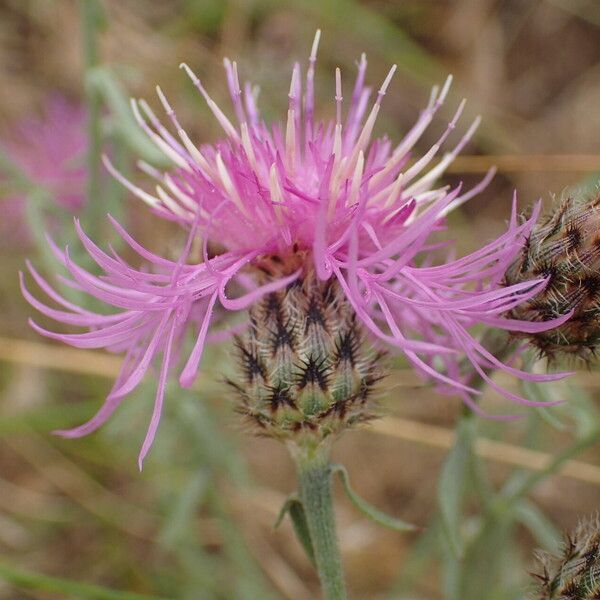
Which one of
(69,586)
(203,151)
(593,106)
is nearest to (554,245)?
(203,151)

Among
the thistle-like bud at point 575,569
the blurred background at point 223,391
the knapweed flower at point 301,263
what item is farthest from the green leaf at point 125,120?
the thistle-like bud at point 575,569

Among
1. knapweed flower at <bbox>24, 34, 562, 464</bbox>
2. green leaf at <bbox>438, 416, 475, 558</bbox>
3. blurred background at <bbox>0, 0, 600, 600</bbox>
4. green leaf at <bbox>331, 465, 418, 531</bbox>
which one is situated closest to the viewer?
knapweed flower at <bbox>24, 34, 562, 464</bbox>

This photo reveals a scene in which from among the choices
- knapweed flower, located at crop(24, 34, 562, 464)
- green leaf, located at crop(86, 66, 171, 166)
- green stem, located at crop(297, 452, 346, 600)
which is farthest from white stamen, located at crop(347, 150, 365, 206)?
green leaf, located at crop(86, 66, 171, 166)

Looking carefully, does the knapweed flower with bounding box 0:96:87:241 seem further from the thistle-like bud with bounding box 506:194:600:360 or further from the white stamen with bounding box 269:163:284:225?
the thistle-like bud with bounding box 506:194:600:360

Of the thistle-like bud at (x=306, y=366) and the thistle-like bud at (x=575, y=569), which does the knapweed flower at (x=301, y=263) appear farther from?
the thistle-like bud at (x=575, y=569)

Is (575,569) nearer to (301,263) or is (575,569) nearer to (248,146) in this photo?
(301,263)

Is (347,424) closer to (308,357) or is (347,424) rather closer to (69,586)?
(308,357)

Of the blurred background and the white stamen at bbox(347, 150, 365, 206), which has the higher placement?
the blurred background
